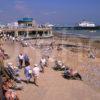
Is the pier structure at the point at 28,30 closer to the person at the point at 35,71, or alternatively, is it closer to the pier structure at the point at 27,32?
the pier structure at the point at 27,32

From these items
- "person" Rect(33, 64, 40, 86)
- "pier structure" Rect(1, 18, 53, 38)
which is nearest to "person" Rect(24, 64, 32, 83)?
"person" Rect(33, 64, 40, 86)

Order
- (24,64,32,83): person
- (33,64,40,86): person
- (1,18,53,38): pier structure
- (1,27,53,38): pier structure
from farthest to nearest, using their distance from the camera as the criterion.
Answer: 1. (1,18,53,38): pier structure
2. (1,27,53,38): pier structure
3. (24,64,32,83): person
4. (33,64,40,86): person

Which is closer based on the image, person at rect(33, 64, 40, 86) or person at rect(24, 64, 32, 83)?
person at rect(33, 64, 40, 86)

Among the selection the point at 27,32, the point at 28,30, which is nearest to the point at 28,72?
the point at 27,32

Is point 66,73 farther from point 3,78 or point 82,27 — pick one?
point 82,27

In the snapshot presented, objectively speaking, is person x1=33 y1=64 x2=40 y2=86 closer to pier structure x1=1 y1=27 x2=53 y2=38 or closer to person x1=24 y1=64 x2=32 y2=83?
person x1=24 y1=64 x2=32 y2=83

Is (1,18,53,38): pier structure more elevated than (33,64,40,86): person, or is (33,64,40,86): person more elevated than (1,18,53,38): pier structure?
(33,64,40,86): person

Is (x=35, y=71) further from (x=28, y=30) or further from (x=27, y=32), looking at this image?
(x=28, y=30)

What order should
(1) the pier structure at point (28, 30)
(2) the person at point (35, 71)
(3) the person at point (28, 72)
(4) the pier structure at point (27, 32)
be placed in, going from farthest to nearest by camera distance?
(1) the pier structure at point (28, 30)
(4) the pier structure at point (27, 32)
(3) the person at point (28, 72)
(2) the person at point (35, 71)

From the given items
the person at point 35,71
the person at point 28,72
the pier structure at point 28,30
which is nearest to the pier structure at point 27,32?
the pier structure at point 28,30

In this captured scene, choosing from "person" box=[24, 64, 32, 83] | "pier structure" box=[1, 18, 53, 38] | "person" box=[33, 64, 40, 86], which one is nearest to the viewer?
"person" box=[33, 64, 40, 86]

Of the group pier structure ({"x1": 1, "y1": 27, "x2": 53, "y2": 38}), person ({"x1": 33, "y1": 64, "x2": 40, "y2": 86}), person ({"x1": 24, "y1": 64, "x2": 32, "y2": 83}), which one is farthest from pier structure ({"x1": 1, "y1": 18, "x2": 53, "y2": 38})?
person ({"x1": 33, "y1": 64, "x2": 40, "y2": 86})

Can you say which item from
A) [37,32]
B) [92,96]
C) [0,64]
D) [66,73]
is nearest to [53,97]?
[92,96]

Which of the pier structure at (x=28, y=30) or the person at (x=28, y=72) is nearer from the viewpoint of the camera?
the person at (x=28, y=72)
